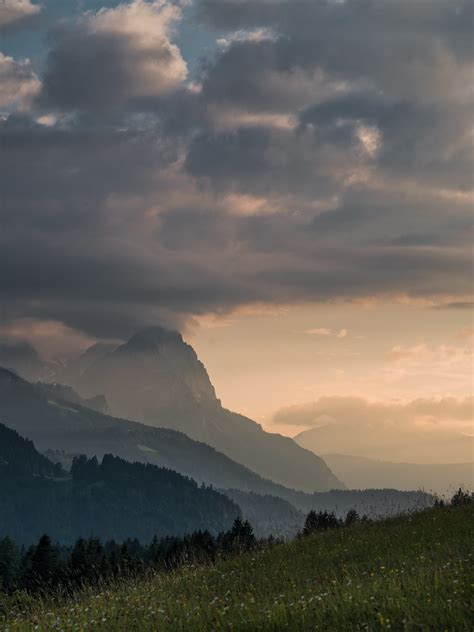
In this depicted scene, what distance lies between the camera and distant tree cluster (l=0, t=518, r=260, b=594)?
25.6 meters

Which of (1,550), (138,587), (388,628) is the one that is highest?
(388,628)

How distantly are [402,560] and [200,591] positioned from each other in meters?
5.33

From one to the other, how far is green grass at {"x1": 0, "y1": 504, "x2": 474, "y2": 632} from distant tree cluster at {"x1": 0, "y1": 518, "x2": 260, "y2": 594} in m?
2.00

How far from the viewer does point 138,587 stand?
21312 millimetres

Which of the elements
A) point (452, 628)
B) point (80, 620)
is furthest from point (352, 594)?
point (80, 620)

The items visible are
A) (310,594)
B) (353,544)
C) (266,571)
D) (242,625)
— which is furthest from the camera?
(353,544)

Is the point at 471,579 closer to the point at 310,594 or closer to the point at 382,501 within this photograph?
the point at 310,594

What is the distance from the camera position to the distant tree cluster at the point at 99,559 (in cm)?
2556

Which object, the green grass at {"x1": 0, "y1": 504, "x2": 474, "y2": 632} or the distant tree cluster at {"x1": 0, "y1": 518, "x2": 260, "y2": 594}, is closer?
the green grass at {"x1": 0, "y1": 504, "x2": 474, "y2": 632}

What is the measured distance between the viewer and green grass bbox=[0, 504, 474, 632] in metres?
12.6

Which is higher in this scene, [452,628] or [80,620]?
[452,628]

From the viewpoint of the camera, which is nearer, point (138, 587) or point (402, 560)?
point (402, 560)

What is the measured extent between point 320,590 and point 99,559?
7103cm

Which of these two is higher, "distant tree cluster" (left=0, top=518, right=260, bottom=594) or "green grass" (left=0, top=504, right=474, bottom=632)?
"green grass" (left=0, top=504, right=474, bottom=632)
